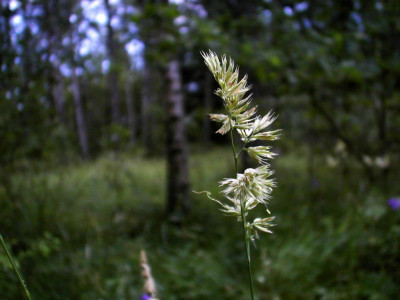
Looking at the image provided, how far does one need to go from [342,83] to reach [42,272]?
3917 mm

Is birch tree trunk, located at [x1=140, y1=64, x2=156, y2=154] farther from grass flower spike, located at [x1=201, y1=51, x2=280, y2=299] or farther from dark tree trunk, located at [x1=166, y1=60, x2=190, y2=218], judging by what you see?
grass flower spike, located at [x1=201, y1=51, x2=280, y2=299]

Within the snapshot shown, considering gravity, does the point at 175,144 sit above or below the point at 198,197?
above

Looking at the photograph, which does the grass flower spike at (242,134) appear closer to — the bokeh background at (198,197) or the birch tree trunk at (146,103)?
the bokeh background at (198,197)

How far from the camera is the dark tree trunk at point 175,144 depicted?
436cm

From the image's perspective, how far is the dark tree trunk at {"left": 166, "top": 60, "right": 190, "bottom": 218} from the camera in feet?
14.3

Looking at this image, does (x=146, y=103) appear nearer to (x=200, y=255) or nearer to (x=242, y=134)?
(x=200, y=255)

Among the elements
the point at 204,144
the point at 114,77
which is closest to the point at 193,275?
the point at 114,77

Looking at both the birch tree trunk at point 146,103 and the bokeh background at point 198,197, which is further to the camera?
the birch tree trunk at point 146,103

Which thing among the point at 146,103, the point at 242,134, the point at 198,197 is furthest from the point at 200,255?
the point at 146,103

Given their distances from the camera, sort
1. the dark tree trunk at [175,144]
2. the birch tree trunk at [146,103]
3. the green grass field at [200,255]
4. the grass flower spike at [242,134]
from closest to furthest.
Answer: the grass flower spike at [242,134] < the green grass field at [200,255] < the dark tree trunk at [175,144] < the birch tree trunk at [146,103]

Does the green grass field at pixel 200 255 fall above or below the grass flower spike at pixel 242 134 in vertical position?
below

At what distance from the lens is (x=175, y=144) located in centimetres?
441

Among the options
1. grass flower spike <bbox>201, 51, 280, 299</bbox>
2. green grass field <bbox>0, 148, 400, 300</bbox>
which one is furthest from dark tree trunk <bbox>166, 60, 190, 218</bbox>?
grass flower spike <bbox>201, 51, 280, 299</bbox>

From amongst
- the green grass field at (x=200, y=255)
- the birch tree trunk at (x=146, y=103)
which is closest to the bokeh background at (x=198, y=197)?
the green grass field at (x=200, y=255)
